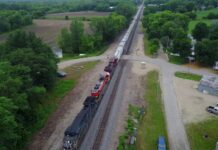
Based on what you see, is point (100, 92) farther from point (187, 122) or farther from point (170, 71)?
point (170, 71)

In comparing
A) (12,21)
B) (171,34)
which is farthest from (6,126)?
(12,21)

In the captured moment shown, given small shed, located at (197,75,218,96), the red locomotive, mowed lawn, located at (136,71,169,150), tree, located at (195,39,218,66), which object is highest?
tree, located at (195,39,218,66)

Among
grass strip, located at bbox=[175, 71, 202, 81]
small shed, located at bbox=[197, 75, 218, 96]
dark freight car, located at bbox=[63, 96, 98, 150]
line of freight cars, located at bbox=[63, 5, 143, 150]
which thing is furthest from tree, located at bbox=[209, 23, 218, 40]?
dark freight car, located at bbox=[63, 96, 98, 150]

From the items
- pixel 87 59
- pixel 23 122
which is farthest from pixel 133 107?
pixel 87 59

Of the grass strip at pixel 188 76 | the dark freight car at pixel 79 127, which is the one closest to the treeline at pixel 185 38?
the grass strip at pixel 188 76

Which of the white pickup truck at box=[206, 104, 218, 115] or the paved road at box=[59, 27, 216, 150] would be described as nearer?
the paved road at box=[59, 27, 216, 150]

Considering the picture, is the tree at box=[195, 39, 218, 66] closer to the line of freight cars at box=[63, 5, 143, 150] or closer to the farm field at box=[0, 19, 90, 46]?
the line of freight cars at box=[63, 5, 143, 150]
